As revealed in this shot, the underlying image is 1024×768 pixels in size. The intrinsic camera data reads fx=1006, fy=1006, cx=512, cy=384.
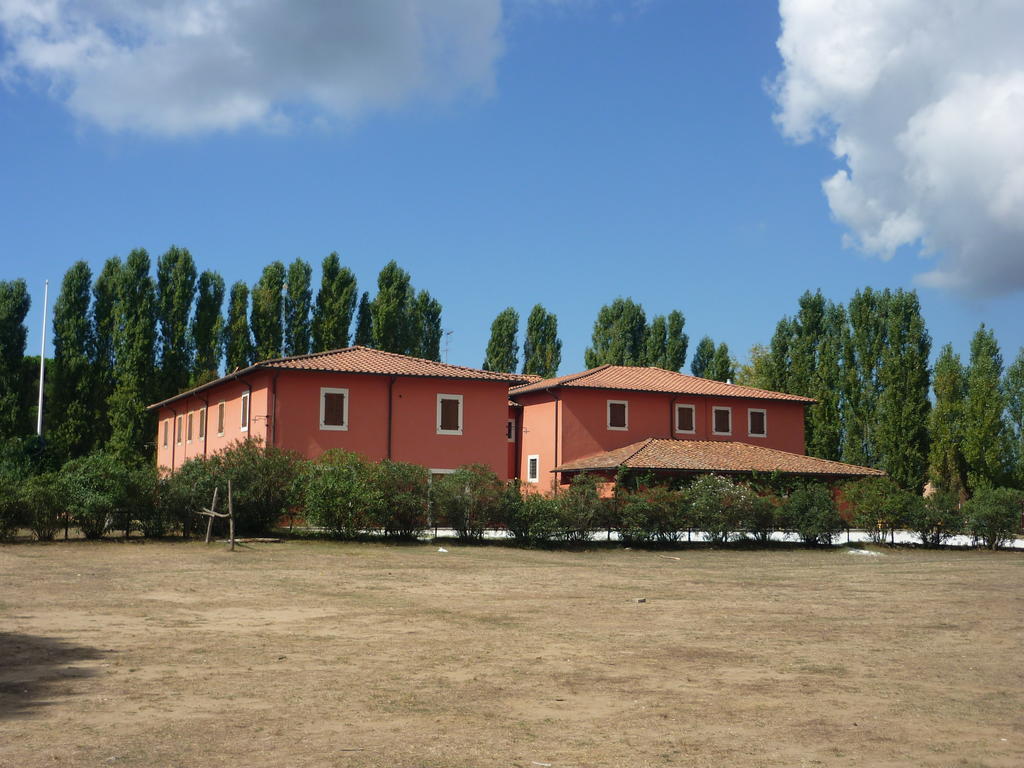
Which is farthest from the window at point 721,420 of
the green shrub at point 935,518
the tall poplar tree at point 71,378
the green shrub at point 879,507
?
the tall poplar tree at point 71,378

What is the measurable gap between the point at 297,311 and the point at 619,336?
18947mm

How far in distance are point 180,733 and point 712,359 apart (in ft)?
194

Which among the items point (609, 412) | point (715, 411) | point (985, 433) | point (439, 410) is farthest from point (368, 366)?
point (985, 433)

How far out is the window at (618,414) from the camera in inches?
1684

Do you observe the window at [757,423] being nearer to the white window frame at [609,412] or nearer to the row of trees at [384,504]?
the white window frame at [609,412]

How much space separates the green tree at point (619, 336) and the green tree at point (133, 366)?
25065 millimetres

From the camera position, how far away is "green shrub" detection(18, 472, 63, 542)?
24328mm

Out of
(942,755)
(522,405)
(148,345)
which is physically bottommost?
(942,755)

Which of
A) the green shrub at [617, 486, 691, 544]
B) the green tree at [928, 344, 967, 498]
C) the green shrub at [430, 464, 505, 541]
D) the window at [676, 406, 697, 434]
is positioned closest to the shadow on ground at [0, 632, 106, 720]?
the green shrub at [430, 464, 505, 541]

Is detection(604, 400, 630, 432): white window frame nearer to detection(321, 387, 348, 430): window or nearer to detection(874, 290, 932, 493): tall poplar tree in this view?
detection(321, 387, 348, 430): window

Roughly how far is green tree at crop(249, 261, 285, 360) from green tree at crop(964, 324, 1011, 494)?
35049mm

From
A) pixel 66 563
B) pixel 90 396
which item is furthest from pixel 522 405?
pixel 66 563

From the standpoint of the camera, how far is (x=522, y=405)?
45469mm

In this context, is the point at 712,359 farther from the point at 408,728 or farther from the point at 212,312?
the point at 408,728
